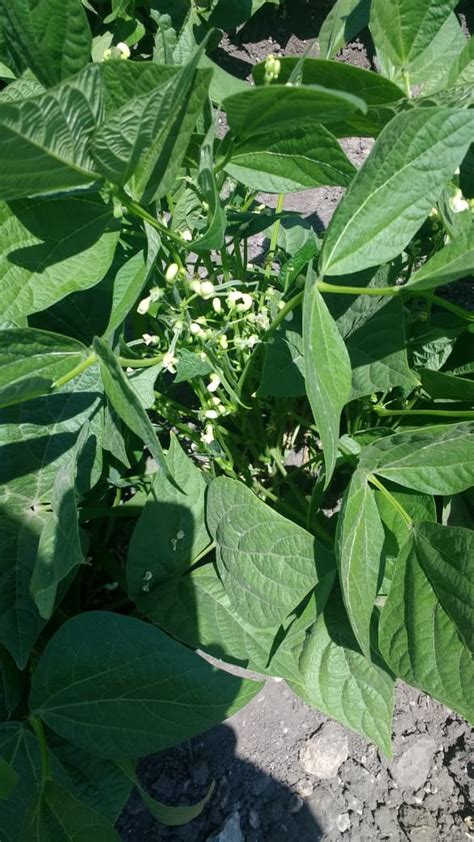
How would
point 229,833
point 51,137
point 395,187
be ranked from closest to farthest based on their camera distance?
point 51,137, point 395,187, point 229,833

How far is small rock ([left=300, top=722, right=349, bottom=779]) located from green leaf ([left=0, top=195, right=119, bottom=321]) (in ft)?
2.83

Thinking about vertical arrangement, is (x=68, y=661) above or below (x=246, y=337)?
below

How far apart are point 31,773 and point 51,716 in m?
0.08

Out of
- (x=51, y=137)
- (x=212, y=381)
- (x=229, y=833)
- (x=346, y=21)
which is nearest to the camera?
(x=51, y=137)

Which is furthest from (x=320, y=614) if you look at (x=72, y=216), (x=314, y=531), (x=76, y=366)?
(x=72, y=216)

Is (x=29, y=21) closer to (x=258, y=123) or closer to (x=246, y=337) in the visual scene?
(x=258, y=123)

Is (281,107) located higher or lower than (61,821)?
higher

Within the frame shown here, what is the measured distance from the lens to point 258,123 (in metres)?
0.63

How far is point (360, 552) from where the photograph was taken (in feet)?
2.69

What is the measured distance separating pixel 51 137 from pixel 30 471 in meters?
0.49

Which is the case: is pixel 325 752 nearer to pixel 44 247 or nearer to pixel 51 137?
pixel 44 247

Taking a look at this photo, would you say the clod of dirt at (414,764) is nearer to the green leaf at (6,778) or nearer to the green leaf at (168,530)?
the green leaf at (168,530)

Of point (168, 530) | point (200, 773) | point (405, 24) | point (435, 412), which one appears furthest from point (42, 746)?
point (405, 24)

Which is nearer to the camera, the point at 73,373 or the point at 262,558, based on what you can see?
the point at 73,373
